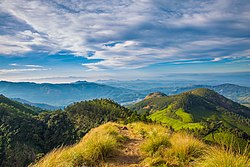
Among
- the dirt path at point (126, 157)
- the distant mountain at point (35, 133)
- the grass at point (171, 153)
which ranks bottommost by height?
the distant mountain at point (35, 133)

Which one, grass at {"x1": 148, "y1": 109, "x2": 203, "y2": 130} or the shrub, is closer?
the shrub

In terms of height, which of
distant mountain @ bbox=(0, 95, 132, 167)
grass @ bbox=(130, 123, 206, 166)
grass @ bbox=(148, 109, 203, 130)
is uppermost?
grass @ bbox=(130, 123, 206, 166)

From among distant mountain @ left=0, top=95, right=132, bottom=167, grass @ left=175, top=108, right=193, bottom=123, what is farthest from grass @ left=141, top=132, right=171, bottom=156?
grass @ left=175, top=108, right=193, bottom=123

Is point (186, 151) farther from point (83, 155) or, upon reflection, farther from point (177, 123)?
point (177, 123)

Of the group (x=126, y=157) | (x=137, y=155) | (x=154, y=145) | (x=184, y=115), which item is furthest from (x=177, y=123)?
(x=126, y=157)

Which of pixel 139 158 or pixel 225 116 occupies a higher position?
pixel 139 158

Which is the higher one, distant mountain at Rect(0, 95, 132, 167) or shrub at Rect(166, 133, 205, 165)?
shrub at Rect(166, 133, 205, 165)

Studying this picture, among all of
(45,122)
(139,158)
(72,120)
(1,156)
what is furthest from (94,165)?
(72,120)

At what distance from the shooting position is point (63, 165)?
234 inches

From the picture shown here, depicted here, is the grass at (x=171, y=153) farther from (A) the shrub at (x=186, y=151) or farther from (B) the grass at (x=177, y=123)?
(B) the grass at (x=177, y=123)

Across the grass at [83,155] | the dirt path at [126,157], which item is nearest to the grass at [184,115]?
the dirt path at [126,157]

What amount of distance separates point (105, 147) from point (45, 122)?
230ft

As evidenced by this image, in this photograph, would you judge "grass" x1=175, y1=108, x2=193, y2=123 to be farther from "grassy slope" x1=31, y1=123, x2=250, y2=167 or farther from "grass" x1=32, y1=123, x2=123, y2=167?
"grass" x1=32, y1=123, x2=123, y2=167

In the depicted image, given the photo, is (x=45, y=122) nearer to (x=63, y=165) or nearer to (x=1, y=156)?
(x=1, y=156)
